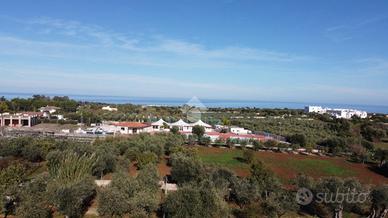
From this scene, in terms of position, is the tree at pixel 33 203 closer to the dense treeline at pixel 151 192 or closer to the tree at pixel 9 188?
the dense treeline at pixel 151 192

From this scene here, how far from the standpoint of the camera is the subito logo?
17.7 metres

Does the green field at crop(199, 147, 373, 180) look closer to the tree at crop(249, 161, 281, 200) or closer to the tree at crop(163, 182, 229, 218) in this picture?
the tree at crop(249, 161, 281, 200)

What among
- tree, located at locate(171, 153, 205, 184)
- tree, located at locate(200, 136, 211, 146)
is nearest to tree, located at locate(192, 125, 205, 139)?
tree, located at locate(200, 136, 211, 146)

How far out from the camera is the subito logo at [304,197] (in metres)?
17.7

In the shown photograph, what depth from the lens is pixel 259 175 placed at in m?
19.0

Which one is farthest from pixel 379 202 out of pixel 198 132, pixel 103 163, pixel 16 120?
pixel 16 120

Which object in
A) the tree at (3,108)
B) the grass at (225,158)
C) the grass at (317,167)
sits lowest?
the grass at (317,167)

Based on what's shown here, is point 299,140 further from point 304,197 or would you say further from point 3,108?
point 3,108

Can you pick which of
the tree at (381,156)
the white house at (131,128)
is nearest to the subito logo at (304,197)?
the tree at (381,156)

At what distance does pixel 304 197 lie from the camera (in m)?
18.0

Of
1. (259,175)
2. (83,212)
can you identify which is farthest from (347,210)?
(83,212)

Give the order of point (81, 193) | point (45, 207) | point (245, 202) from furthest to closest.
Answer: point (245, 202), point (81, 193), point (45, 207)

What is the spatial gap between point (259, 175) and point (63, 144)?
51.7ft

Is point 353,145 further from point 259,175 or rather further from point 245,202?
point 245,202
